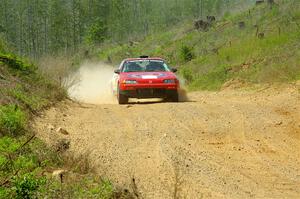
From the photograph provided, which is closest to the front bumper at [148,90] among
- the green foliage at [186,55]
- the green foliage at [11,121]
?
the green foliage at [11,121]

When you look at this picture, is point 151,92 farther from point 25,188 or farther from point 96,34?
point 96,34

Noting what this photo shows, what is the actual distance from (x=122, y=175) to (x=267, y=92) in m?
10.8

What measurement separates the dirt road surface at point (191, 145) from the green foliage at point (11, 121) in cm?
37

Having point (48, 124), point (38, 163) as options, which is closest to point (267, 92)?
point (48, 124)

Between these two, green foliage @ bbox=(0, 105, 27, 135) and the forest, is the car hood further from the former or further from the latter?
the forest

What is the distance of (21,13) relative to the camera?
302 feet

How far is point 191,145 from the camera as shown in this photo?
8914 millimetres

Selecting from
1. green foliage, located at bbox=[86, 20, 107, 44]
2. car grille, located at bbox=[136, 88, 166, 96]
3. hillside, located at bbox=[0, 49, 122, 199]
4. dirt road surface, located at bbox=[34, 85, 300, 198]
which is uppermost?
hillside, located at bbox=[0, 49, 122, 199]

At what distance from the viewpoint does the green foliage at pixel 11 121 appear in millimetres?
8352

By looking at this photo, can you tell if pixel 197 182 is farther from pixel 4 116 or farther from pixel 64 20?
pixel 64 20

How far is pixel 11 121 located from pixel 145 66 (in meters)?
8.81

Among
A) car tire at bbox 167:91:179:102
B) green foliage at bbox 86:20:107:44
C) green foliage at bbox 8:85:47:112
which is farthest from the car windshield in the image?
green foliage at bbox 86:20:107:44

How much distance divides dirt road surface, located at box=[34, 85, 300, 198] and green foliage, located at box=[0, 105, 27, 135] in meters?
0.37

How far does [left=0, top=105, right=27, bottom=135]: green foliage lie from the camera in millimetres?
8352
